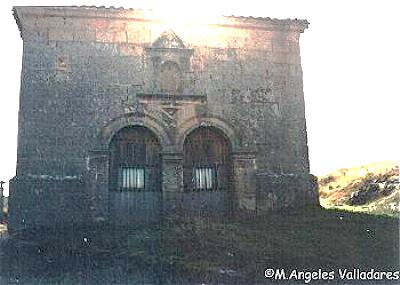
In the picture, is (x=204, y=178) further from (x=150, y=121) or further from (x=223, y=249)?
(x=223, y=249)

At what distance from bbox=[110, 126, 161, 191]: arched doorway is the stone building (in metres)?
0.03

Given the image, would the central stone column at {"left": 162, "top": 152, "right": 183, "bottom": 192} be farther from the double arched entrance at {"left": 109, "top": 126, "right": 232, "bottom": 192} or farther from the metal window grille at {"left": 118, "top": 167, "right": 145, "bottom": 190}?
the metal window grille at {"left": 118, "top": 167, "right": 145, "bottom": 190}

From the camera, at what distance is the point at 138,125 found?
1298 centimetres

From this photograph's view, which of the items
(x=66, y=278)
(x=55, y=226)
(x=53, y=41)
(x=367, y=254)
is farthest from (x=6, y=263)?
(x=367, y=254)

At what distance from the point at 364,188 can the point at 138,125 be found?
1017cm

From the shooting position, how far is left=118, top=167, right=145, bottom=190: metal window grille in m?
12.9

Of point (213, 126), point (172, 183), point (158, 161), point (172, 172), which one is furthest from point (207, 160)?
point (158, 161)

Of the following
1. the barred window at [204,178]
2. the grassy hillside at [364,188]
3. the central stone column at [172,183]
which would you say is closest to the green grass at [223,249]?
the central stone column at [172,183]

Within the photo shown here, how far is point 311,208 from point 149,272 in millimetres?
6129

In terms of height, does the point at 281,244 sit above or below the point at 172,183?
below

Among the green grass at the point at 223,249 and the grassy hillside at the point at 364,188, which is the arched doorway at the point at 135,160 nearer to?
the green grass at the point at 223,249

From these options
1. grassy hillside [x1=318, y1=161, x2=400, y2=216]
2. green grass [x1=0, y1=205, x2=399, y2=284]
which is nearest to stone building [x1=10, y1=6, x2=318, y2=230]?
green grass [x1=0, y1=205, x2=399, y2=284]

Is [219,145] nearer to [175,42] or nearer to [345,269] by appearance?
[175,42]

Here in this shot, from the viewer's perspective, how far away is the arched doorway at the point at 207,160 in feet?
43.6
